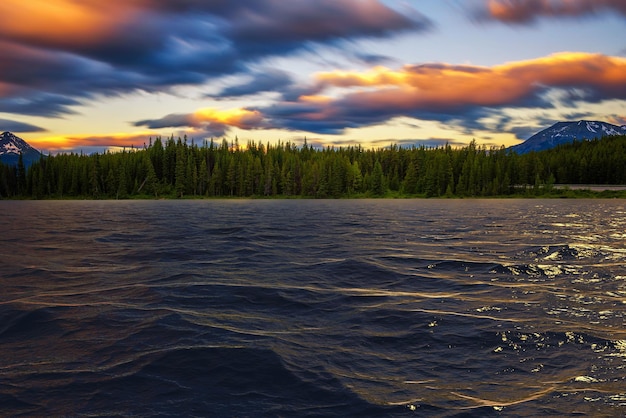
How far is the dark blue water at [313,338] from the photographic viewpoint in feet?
29.9

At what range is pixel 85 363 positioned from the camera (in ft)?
36.2

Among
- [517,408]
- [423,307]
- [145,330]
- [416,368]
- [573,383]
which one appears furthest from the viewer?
[423,307]

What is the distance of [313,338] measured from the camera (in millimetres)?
13117

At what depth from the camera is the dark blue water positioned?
9125 millimetres

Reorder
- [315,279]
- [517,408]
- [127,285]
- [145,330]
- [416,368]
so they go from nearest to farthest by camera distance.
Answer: [517,408]
[416,368]
[145,330]
[127,285]
[315,279]

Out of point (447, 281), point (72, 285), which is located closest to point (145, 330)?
point (72, 285)

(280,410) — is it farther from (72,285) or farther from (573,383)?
(72,285)

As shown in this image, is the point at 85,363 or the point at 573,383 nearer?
the point at 573,383

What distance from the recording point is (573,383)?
9.87m

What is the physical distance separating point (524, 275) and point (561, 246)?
14.0 m

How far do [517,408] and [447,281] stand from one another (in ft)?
42.9

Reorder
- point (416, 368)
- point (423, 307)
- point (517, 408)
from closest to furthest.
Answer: point (517, 408)
point (416, 368)
point (423, 307)

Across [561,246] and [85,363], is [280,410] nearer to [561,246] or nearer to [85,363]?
[85,363]

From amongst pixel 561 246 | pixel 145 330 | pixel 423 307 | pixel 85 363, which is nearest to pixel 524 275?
pixel 423 307
